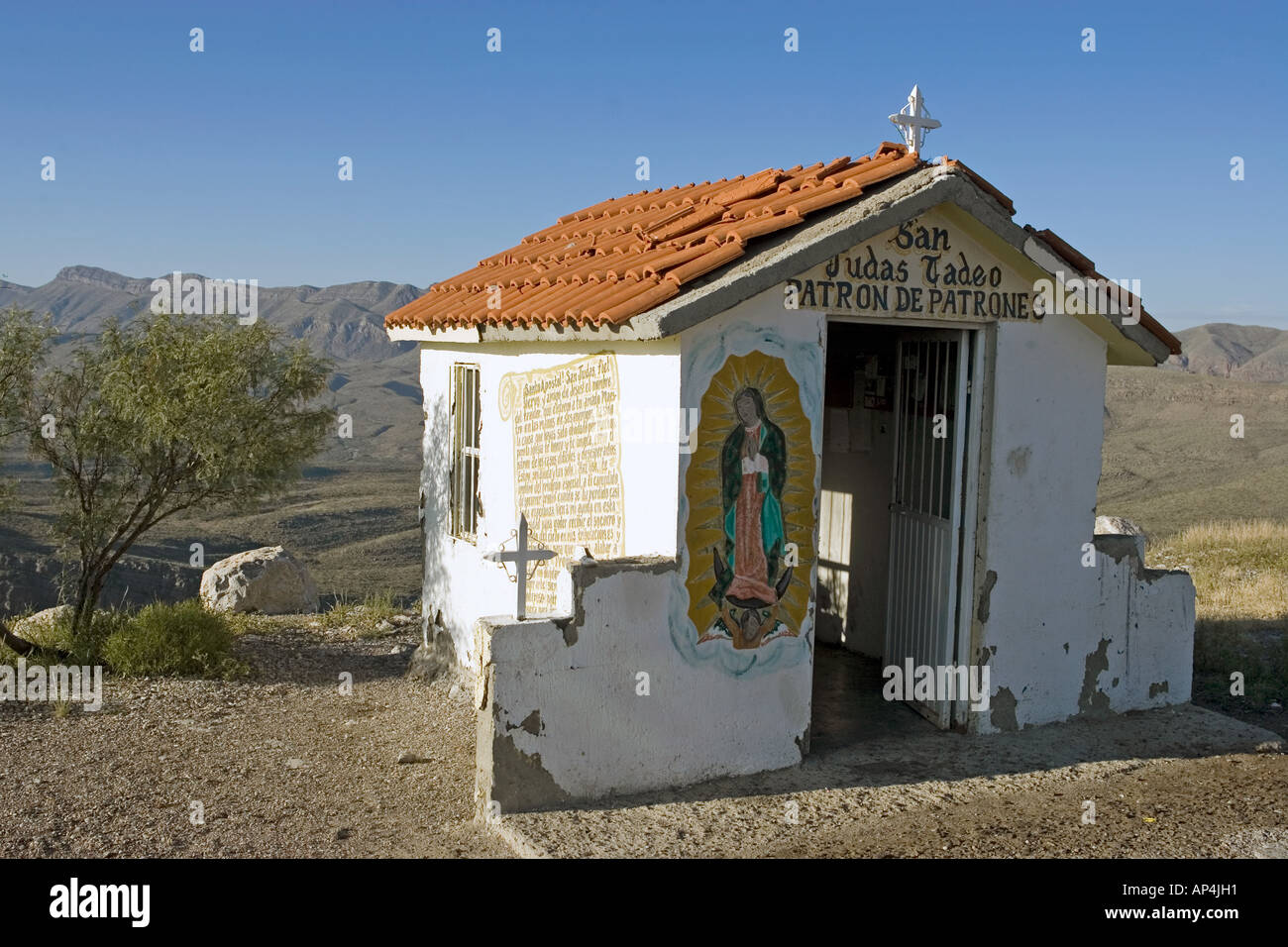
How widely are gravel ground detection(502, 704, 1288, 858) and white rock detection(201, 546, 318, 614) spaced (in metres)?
7.93

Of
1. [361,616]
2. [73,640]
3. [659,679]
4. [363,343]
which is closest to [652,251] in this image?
[659,679]

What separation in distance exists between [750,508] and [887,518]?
3.06 m

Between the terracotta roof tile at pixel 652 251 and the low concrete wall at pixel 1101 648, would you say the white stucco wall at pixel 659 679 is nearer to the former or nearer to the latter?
the terracotta roof tile at pixel 652 251

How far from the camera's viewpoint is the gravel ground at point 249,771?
603 cm

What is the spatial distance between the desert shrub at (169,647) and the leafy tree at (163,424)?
2.09ft

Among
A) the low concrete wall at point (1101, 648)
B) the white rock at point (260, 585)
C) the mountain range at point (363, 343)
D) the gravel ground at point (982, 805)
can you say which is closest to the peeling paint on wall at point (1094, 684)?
the low concrete wall at point (1101, 648)

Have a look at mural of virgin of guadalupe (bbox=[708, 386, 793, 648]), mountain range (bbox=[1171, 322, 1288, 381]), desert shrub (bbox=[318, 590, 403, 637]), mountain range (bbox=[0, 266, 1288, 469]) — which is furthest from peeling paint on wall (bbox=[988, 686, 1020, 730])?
mountain range (bbox=[1171, 322, 1288, 381])

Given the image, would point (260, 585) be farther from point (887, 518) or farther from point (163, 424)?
point (887, 518)

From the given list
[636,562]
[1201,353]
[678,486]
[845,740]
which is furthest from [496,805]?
[1201,353]

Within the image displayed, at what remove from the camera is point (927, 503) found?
7910 mm

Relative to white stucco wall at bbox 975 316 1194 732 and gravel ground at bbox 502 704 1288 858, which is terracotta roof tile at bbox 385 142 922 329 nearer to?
white stucco wall at bbox 975 316 1194 732

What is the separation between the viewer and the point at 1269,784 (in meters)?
6.66

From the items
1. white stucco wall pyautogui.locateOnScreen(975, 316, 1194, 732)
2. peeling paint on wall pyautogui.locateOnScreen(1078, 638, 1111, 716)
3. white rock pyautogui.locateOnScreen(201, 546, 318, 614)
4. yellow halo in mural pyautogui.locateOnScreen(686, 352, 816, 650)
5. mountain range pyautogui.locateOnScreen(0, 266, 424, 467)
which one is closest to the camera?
yellow halo in mural pyautogui.locateOnScreen(686, 352, 816, 650)

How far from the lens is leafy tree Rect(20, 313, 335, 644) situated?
9.68 m
